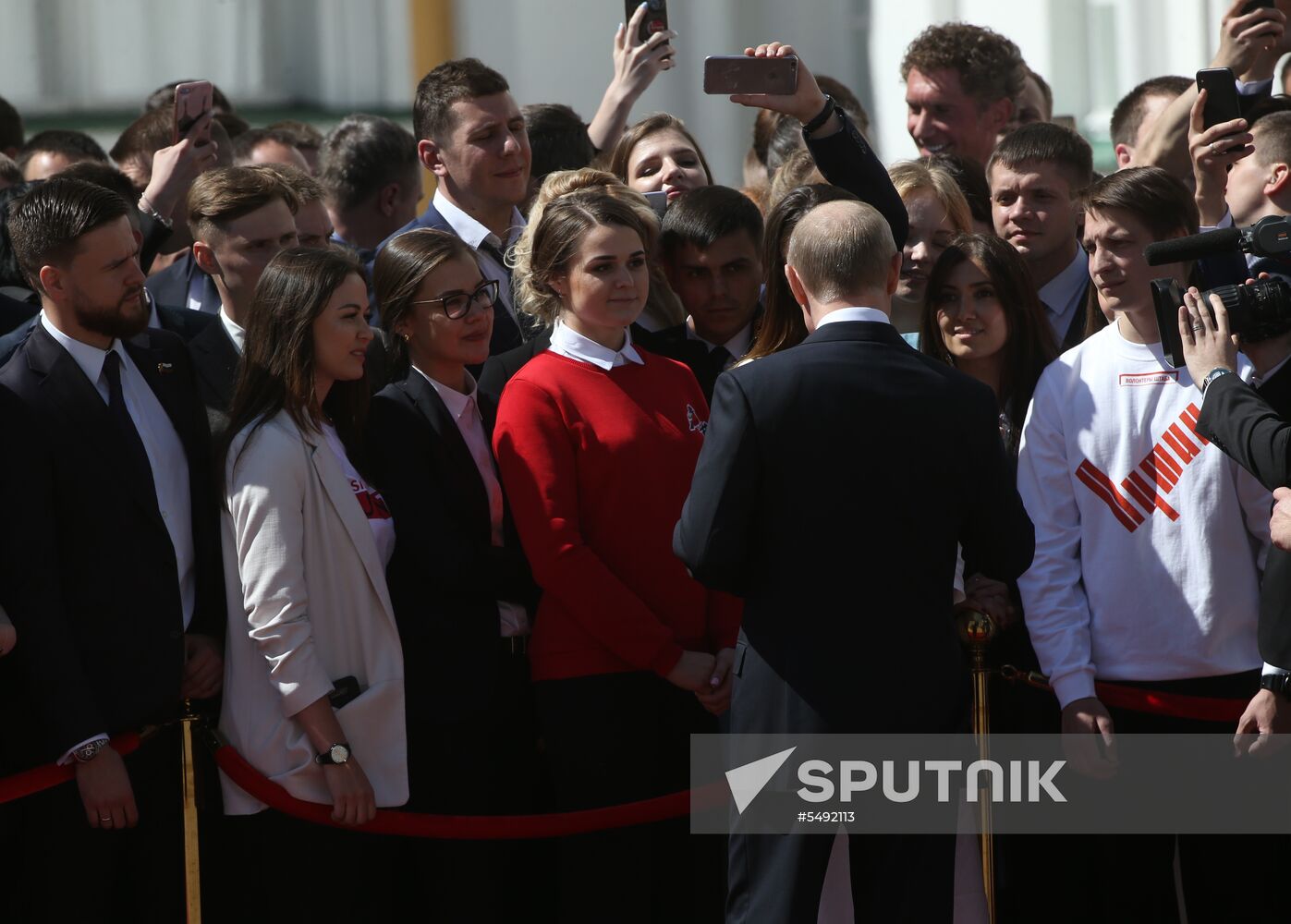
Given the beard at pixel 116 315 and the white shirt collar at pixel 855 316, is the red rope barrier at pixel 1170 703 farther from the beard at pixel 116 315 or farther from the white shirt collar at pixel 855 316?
the beard at pixel 116 315

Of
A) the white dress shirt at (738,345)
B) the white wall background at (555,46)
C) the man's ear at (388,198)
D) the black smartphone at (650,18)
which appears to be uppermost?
the white wall background at (555,46)

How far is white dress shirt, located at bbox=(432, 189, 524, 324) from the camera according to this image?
5.53 meters

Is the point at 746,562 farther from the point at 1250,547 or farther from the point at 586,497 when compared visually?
the point at 1250,547

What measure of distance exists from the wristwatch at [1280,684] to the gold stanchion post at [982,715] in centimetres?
69

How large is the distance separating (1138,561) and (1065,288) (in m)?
1.45

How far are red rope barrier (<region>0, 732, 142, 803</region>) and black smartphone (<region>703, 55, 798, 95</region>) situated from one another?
2.61 metres

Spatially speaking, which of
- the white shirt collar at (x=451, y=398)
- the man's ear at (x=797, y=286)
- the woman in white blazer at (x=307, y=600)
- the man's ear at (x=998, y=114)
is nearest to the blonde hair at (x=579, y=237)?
the white shirt collar at (x=451, y=398)

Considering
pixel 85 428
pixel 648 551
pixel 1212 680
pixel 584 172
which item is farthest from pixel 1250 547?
pixel 85 428

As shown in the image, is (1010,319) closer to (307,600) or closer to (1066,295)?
(1066,295)

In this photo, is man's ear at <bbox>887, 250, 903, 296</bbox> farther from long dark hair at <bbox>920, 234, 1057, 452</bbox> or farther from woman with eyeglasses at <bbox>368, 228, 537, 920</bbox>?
woman with eyeglasses at <bbox>368, 228, 537, 920</bbox>

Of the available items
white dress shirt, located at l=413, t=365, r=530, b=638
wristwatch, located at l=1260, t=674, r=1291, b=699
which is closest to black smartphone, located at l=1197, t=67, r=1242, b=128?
wristwatch, located at l=1260, t=674, r=1291, b=699

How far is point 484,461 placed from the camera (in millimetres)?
4578

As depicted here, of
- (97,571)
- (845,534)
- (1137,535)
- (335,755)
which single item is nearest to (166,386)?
(97,571)

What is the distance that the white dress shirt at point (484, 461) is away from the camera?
177 inches
